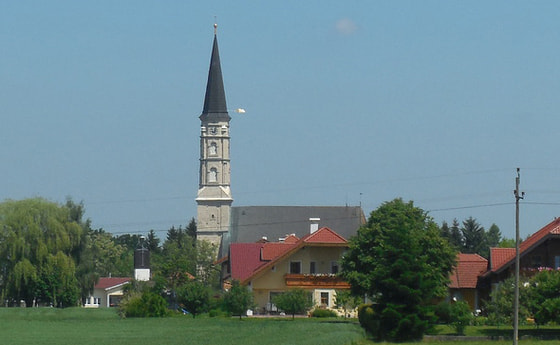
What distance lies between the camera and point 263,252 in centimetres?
8412

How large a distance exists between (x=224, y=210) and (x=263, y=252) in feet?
214

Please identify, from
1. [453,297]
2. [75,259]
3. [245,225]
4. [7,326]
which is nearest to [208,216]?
[245,225]

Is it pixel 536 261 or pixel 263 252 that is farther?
pixel 263 252

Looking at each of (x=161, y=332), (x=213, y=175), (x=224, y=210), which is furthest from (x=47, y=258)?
(x=213, y=175)

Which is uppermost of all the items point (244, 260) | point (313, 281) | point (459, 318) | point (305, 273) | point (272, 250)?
point (272, 250)

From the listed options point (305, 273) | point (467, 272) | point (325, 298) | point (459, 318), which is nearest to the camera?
point (459, 318)

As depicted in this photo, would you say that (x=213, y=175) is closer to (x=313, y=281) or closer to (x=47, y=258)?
(x=47, y=258)

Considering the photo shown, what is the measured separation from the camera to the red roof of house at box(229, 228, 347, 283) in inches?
3076

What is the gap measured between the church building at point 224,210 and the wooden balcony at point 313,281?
55.5 meters

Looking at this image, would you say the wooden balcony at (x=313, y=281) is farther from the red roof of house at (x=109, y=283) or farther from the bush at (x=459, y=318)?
the red roof of house at (x=109, y=283)

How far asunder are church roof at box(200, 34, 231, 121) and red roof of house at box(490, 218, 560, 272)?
8012 centimetres

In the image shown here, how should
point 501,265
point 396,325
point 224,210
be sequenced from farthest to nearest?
point 224,210 → point 501,265 → point 396,325

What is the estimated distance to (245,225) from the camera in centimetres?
14238

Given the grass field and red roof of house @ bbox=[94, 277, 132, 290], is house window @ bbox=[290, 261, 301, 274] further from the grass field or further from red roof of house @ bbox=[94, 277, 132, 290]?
red roof of house @ bbox=[94, 277, 132, 290]
